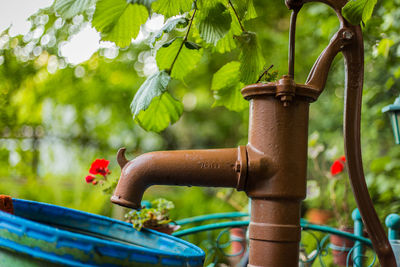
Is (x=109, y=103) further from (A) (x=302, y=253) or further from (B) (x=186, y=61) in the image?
(B) (x=186, y=61)

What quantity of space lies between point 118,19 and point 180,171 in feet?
0.80

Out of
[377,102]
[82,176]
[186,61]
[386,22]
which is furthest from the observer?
[82,176]

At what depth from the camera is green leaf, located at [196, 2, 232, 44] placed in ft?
2.10

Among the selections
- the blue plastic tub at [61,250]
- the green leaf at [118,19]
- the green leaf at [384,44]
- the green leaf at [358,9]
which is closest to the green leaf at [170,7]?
the green leaf at [118,19]

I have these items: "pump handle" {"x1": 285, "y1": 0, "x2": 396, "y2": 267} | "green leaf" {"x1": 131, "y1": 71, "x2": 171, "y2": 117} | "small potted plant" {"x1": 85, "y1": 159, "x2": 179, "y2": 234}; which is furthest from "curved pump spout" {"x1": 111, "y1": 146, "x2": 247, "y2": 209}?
"small potted plant" {"x1": 85, "y1": 159, "x2": 179, "y2": 234}

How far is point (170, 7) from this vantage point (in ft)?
2.02

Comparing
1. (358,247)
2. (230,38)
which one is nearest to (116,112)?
(358,247)

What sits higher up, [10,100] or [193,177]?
[10,100]

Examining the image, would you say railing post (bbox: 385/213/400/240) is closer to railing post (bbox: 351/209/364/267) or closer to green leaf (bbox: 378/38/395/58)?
railing post (bbox: 351/209/364/267)

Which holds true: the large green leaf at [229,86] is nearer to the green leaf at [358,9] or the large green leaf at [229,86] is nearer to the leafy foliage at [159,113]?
the leafy foliage at [159,113]

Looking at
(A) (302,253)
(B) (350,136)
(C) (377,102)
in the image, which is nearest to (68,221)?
(B) (350,136)

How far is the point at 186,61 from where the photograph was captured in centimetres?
81

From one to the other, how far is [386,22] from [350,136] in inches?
50.8

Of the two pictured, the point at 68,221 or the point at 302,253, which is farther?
the point at 302,253
